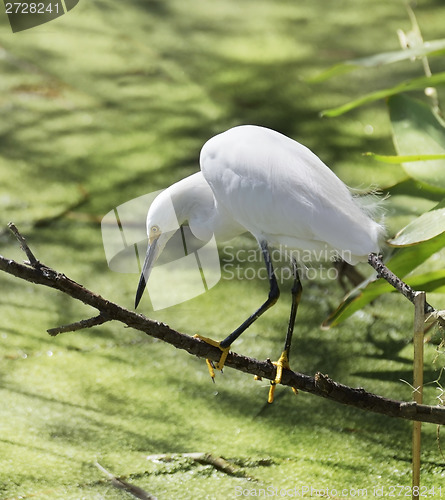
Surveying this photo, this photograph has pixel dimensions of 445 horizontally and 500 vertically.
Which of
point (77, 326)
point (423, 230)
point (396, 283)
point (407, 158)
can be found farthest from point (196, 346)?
point (407, 158)

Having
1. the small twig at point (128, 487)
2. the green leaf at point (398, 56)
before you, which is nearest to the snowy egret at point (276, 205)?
the small twig at point (128, 487)

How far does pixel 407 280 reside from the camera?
1576mm

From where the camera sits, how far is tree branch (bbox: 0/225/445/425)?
40.7 inches

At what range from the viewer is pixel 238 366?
4.06 feet

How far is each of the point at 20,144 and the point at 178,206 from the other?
1.28 meters

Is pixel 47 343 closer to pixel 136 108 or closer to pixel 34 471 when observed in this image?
pixel 34 471

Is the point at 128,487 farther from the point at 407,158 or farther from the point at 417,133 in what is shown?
the point at 417,133

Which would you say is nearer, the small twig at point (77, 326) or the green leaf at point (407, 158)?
the small twig at point (77, 326)

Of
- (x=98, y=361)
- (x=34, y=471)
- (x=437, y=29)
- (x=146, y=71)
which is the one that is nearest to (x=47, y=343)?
(x=98, y=361)

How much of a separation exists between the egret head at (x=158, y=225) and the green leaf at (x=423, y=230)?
44 centimetres

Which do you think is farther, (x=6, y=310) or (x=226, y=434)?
(x=6, y=310)

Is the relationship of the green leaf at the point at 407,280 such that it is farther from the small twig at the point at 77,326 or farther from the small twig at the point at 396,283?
the small twig at the point at 77,326

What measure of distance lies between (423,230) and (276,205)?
0.89 feet

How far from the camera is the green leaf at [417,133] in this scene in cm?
174
